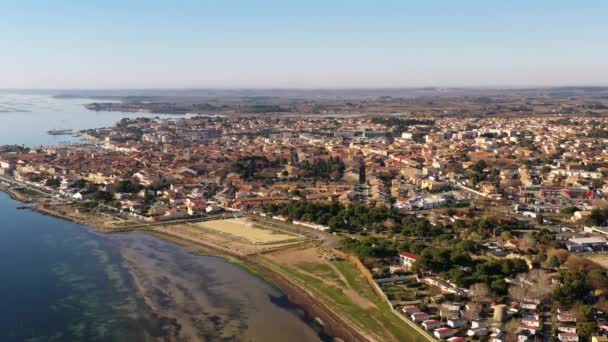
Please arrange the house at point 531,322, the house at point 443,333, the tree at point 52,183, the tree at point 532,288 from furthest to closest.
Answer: the tree at point 52,183 < the tree at point 532,288 < the house at point 531,322 < the house at point 443,333

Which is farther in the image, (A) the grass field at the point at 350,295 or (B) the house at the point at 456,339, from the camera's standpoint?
(A) the grass field at the point at 350,295

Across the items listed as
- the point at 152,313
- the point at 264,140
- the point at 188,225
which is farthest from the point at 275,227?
the point at 264,140

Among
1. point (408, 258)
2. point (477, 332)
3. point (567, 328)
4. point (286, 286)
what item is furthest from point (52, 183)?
point (567, 328)

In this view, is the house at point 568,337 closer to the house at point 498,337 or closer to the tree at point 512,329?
the tree at point 512,329

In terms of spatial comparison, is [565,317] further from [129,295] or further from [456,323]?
[129,295]

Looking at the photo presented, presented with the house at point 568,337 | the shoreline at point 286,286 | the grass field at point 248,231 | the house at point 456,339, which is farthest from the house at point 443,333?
the grass field at point 248,231

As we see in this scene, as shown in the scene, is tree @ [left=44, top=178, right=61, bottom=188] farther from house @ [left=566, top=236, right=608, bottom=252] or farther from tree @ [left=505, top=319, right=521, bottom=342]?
tree @ [left=505, top=319, right=521, bottom=342]

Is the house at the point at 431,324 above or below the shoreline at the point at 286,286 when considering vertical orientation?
above
